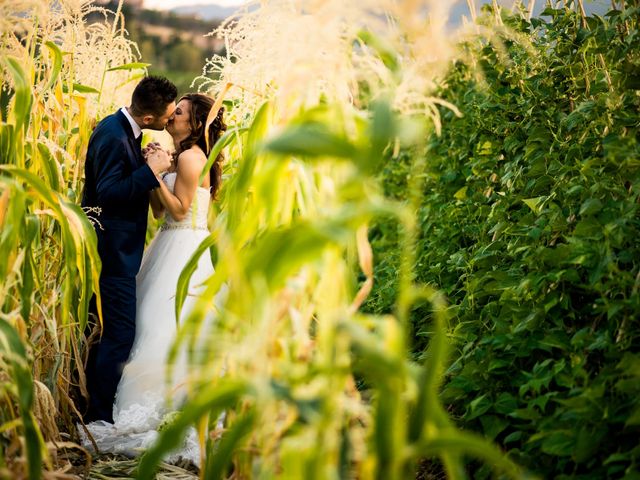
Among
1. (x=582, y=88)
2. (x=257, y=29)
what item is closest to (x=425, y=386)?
(x=257, y=29)

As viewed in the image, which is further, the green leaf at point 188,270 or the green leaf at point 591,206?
the green leaf at point 591,206

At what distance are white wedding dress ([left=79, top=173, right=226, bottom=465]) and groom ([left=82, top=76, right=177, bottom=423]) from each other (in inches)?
2.9

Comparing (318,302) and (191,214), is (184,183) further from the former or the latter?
(318,302)

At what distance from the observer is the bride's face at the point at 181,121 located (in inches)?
138

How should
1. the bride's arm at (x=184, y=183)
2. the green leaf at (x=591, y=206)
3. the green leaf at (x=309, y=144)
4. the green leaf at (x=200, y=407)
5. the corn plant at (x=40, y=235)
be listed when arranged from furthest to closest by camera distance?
the bride's arm at (x=184, y=183) → the green leaf at (x=591, y=206) → the corn plant at (x=40, y=235) → the green leaf at (x=200, y=407) → the green leaf at (x=309, y=144)

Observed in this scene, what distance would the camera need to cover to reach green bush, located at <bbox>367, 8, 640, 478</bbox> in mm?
1984

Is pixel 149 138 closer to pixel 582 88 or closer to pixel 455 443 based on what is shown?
pixel 582 88

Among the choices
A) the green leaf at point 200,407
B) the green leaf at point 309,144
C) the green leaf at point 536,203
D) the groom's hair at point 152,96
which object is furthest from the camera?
the groom's hair at point 152,96

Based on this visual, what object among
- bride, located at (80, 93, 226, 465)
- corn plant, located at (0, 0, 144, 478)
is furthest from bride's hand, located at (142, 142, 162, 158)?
corn plant, located at (0, 0, 144, 478)

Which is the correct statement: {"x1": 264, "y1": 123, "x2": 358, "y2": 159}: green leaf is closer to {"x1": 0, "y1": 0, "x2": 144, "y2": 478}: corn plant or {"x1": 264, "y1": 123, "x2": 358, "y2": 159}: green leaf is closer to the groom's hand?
{"x1": 0, "y1": 0, "x2": 144, "y2": 478}: corn plant

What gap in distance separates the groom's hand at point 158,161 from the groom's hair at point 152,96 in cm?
18

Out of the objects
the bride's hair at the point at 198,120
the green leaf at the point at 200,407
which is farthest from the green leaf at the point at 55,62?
the green leaf at the point at 200,407

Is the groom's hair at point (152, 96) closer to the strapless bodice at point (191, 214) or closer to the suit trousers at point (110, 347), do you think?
the strapless bodice at point (191, 214)

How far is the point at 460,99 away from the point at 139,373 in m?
2.83
